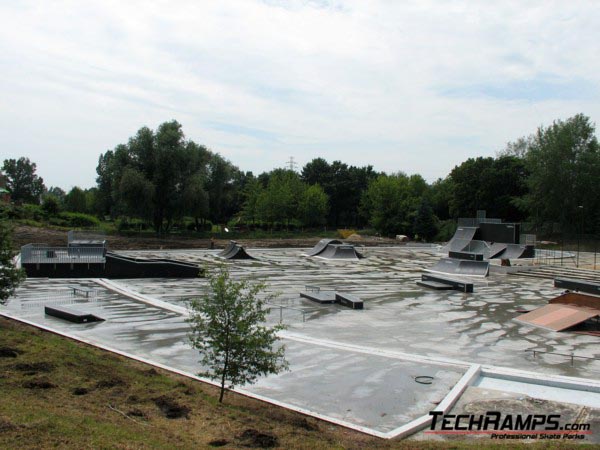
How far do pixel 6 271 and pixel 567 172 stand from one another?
2357 inches

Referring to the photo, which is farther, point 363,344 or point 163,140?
point 163,140

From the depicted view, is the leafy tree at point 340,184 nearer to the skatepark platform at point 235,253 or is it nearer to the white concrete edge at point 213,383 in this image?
the skatepark platform at point 235,253

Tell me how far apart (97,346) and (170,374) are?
3.19m

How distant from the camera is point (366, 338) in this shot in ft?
51.3

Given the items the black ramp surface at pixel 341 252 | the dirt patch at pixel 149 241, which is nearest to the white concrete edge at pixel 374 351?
the black ramp surface at pixel 341 252

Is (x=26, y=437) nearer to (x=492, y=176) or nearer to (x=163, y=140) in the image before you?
(x=163, y=140)

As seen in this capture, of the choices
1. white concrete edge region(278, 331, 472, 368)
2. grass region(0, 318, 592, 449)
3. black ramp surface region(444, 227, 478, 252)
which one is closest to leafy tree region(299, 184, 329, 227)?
black ramp surface region(444, 227, 478, 252)

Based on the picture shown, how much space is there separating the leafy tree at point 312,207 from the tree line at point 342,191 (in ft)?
0.52

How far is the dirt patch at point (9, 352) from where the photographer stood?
10.5m

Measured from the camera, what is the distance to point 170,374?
1130 cm

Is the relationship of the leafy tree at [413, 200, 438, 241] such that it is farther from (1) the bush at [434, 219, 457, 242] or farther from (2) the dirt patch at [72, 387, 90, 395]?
(2) the dirt patch at [72, 387, 90, 395]

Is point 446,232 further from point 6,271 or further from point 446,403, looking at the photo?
point 446,403

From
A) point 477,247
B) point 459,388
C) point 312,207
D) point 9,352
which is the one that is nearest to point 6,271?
point 9,352

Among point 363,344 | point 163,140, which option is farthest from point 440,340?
point 163,140
